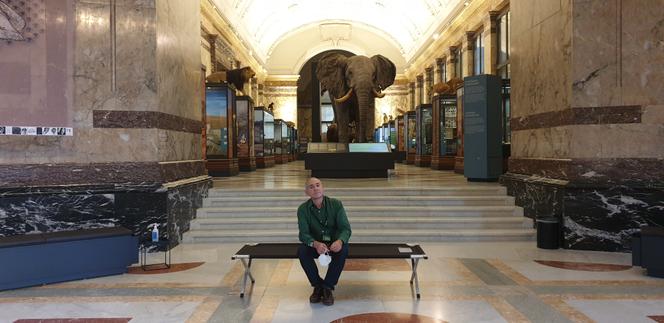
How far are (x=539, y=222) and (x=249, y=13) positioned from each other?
24.4m

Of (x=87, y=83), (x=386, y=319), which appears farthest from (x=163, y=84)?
(x=386, y=319)

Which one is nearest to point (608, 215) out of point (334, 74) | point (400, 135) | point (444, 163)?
point (334, 74)

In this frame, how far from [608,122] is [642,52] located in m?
1.04

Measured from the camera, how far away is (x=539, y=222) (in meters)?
7.59

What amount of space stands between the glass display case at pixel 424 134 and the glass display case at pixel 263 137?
6.37m

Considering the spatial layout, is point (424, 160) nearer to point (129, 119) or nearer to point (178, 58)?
point (178, 58)

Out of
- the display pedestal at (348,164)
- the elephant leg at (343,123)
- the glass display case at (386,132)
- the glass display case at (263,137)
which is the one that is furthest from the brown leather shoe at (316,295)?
the glass display case at (386,132)

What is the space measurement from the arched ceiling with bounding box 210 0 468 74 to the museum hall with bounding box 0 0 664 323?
1648 centimetres

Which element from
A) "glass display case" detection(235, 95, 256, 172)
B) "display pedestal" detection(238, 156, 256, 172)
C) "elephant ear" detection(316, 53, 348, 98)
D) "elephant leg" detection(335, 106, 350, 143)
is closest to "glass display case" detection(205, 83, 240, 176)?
"glass display case" detection(235, 95, 256, 172)

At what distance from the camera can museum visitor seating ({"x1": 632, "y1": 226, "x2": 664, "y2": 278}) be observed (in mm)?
5676

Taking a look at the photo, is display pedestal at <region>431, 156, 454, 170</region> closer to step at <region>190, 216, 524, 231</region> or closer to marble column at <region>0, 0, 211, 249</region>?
step at <region>190, 216, 524, 231</region>

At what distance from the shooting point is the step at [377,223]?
838 centimetres

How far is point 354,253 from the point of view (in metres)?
5.06

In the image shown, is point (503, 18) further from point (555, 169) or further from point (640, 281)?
point (640, 281)
